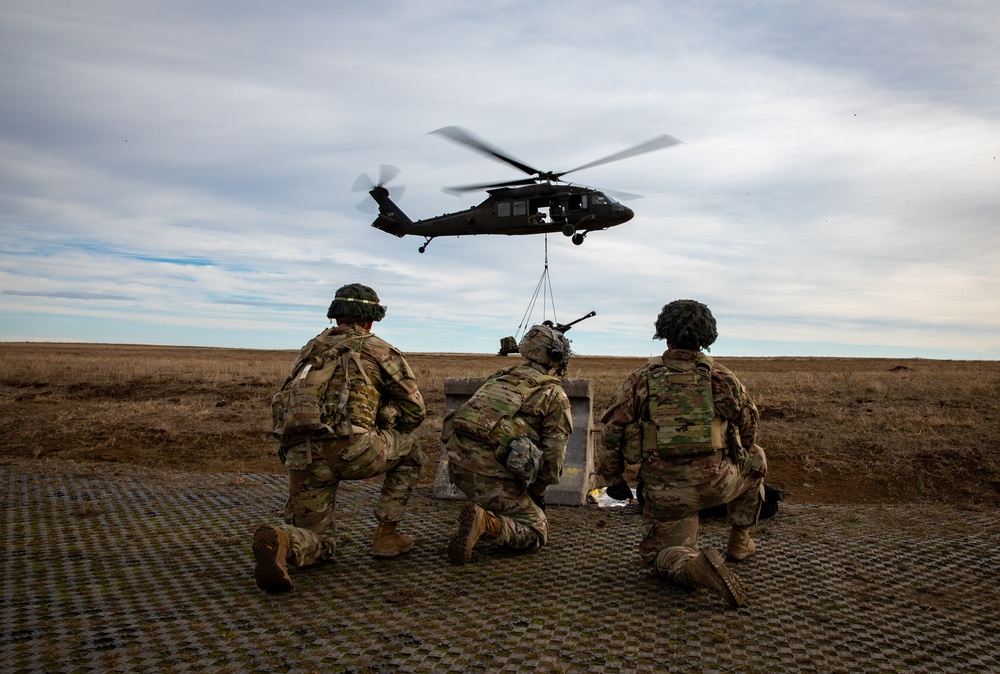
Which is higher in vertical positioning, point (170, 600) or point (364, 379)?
point (364, 379)

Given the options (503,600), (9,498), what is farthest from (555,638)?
(9,498)

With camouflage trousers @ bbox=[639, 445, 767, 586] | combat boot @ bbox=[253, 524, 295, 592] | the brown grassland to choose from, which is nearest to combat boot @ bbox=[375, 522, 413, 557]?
combat boot @ bbox=[253, 524, 295, 592]

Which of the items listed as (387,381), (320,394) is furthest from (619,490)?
(320,394)

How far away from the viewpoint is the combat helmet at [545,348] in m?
5.72

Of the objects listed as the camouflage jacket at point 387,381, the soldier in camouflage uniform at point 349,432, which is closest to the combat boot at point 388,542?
the soldier in camouflage uniform at point 349,432

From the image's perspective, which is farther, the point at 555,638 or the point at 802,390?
the point at 802,390

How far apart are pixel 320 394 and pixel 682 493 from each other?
251 centimetres

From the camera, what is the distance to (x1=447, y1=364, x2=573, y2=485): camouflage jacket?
5.49m

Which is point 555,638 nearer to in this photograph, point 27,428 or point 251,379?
point 27,428

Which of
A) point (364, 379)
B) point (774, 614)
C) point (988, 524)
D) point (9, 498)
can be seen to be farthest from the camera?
point (9, 498)

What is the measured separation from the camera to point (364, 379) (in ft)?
17.2

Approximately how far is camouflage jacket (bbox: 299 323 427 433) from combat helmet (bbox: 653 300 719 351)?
5.95ft

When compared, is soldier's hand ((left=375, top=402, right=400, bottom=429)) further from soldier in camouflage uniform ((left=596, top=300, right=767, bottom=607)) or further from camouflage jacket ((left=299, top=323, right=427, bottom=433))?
soldier in camouflage uniform ((left=596, top=300, right=767, bottom=607))

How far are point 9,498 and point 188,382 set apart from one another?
1361 centimetres
